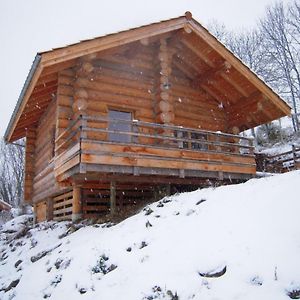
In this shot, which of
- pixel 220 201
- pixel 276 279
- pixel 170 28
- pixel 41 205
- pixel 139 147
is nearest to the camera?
pixel 276 279

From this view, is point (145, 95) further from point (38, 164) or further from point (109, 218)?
point (38, 164)

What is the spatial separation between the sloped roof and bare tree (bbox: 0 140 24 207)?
30.5m

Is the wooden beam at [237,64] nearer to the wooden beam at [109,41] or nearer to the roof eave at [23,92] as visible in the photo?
the wooden beam at [109,41]

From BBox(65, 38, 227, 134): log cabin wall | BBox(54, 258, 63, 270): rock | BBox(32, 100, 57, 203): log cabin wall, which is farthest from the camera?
BBox(32, 100, 57, 203): log cabin wall

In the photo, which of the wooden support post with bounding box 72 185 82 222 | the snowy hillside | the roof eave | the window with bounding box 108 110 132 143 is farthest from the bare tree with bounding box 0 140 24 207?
the snowy hillside

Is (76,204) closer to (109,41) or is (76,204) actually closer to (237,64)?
(109,41)

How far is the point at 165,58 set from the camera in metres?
13.5

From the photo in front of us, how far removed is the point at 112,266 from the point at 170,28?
928 cm

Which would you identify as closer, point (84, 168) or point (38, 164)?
point (84, 168)

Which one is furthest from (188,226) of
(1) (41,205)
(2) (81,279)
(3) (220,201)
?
(1) (41,205)

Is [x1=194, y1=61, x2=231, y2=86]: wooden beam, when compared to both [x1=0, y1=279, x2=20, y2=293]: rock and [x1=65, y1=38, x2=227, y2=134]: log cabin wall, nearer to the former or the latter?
[x1=65, y1=38, x2=227, y2=134]: log cabin wall

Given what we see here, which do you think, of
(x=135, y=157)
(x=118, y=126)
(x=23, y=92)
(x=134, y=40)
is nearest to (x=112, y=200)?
(x=135, y=157)

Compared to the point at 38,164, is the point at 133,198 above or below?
A: below

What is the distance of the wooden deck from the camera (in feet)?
31.7
